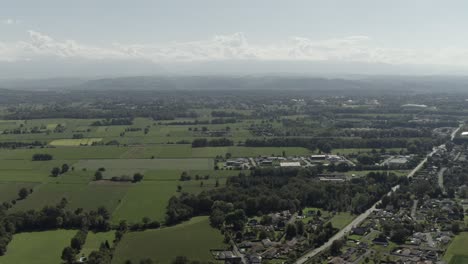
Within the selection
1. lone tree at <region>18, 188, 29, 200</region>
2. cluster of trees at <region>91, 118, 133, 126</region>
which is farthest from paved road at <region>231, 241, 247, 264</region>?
cluster of trees at <region>91, 118, 133, 126</region>

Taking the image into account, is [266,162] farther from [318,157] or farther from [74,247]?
[74,247]

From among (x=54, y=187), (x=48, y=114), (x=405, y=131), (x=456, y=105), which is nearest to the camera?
(x=54, y=187)

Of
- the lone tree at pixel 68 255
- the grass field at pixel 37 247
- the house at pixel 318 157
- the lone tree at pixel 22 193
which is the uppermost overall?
the house at pixel 318 157

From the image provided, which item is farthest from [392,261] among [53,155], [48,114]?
[48,114]

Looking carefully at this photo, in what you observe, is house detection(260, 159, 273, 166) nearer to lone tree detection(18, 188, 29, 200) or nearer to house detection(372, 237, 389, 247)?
house detection(372, 237, 389, 247)

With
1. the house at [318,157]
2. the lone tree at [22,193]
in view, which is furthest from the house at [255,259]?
the house at [318,157]

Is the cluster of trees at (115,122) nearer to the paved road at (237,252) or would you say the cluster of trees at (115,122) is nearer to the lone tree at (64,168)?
the lone tree at (64,168)

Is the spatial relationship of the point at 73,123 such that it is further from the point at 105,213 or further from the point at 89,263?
the point at 89,263
